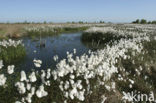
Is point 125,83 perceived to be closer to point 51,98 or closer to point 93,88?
point 93,88

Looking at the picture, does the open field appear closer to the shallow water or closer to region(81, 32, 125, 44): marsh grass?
the shallow water

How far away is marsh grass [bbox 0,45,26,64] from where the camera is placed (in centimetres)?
1290

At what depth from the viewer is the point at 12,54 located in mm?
13672

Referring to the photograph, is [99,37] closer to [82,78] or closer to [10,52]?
[10,52]

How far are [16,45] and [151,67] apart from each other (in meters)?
8.96

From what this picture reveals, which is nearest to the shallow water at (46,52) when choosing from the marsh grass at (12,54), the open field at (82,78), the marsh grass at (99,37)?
the open field at (82,78)

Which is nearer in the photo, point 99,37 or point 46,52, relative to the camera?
point 46,52

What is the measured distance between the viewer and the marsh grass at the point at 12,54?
12898 mm

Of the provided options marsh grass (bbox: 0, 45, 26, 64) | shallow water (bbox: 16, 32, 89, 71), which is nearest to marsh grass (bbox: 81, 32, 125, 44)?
shallow water (bbox: 16, 32, 89, 71)

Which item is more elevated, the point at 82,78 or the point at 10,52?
the point at 82,78

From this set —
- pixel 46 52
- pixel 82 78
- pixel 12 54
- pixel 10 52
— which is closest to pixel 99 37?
pixel 46 52

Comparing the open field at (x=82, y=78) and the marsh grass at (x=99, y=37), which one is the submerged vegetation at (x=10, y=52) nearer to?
the open field at (x=82, y=78)

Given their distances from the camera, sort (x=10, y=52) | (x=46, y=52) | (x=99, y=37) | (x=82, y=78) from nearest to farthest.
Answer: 1. (x=82, y=78)
2. (x=10, y=52)
3. (x=46, y=52)
4. (x=99, y=37)

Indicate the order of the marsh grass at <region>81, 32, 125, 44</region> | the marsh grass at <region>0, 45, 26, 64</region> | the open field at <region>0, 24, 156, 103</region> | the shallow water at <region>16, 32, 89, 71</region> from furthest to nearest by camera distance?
1. the marsh grass at <region>81, 32, 125, 44</region>
2. the marsh grass at <region>0, 45, 26, 64</region>
3. the shallow water at <region>16, 32, 89, 71</region>
4. the open field at <region>0, 24, 156, 103</region>
